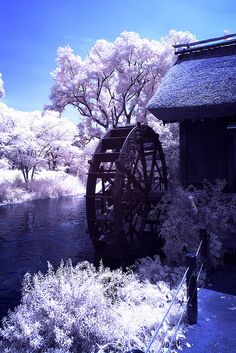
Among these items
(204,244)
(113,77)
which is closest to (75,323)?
(204,244)

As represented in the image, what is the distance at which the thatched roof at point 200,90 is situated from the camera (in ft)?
27.2

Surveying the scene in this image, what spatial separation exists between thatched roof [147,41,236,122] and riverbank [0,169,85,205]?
1586cm

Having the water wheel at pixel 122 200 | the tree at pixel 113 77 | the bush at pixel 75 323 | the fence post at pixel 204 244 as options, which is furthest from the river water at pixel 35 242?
the tree at pixel 113 77

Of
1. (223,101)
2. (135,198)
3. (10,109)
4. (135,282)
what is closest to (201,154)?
(223,101)

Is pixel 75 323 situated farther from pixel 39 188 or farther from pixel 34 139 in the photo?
pixel 34 139

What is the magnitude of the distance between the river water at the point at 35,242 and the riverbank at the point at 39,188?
11.0 feet

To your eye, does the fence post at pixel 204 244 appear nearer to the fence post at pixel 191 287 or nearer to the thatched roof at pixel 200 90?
the fence post at pixel 191 287

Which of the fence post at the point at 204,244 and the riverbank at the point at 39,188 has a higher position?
the riverbank at the point at 39,188

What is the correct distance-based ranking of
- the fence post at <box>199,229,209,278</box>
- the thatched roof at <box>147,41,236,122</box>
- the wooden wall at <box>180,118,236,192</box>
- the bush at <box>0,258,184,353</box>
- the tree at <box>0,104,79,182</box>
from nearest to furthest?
the bush at <box>0,258,184,353</box>
the fence post at <box>199,229,209,278</box>
the thatched roof at <box>147,41,236,122</box>
the wooden wall at <box>180,118,236,192</box>
the tree at <box>0,104,79,182</box>

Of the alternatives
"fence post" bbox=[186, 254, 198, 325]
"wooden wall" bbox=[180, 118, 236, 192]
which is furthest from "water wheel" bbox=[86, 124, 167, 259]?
"fence post" bbox=[186, 254, 198, 325]

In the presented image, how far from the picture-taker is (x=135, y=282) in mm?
5840

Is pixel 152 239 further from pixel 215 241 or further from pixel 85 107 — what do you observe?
pixel 85 107

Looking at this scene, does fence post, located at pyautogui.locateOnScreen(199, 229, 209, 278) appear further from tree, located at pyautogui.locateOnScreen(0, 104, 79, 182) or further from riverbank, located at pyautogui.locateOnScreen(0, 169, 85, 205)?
tree, located at pyautogui.locateOnScreen(0, 104, 79, 182)

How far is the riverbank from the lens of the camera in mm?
22680
